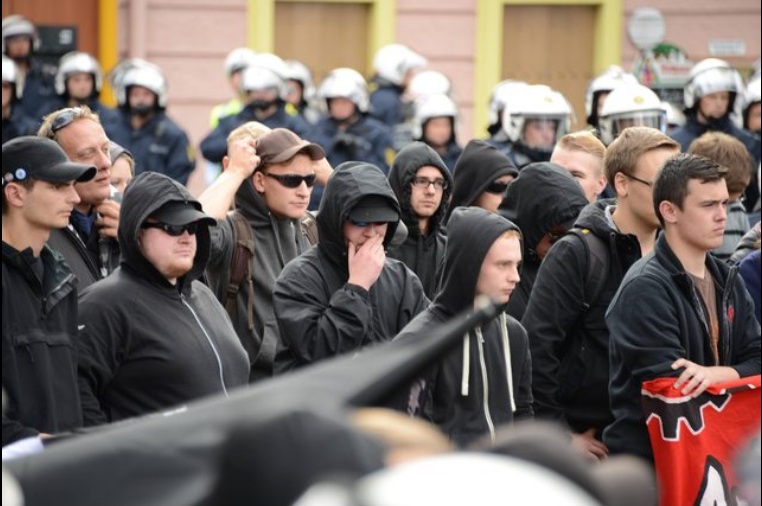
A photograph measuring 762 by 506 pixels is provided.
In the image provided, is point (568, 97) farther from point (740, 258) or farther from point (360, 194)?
point (360, 194)

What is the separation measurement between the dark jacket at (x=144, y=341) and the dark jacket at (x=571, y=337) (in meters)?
1.17

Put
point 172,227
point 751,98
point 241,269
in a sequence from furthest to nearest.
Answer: point 751,98 < point 241,269 < point 172,227

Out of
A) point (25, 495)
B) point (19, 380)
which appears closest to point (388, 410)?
point (25, 495)

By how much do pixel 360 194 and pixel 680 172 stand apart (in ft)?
3.47

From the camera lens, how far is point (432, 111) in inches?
516

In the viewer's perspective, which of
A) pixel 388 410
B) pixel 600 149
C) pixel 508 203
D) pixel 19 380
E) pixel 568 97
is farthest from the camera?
pixel 568 97

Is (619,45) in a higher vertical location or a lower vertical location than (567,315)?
higher

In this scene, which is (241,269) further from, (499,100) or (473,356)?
(499,100)

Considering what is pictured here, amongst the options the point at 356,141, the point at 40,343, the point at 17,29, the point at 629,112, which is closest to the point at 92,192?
the point at 40,343

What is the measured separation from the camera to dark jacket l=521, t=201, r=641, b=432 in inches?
231

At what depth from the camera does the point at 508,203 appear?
22.7 feet

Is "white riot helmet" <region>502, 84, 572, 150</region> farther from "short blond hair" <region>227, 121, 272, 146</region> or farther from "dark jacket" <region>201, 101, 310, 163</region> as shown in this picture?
"short blond hair" <region>227, 121, 272, 146</region>

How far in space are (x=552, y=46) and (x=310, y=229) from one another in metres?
12.6

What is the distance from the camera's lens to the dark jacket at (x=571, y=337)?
5867 millimetres
